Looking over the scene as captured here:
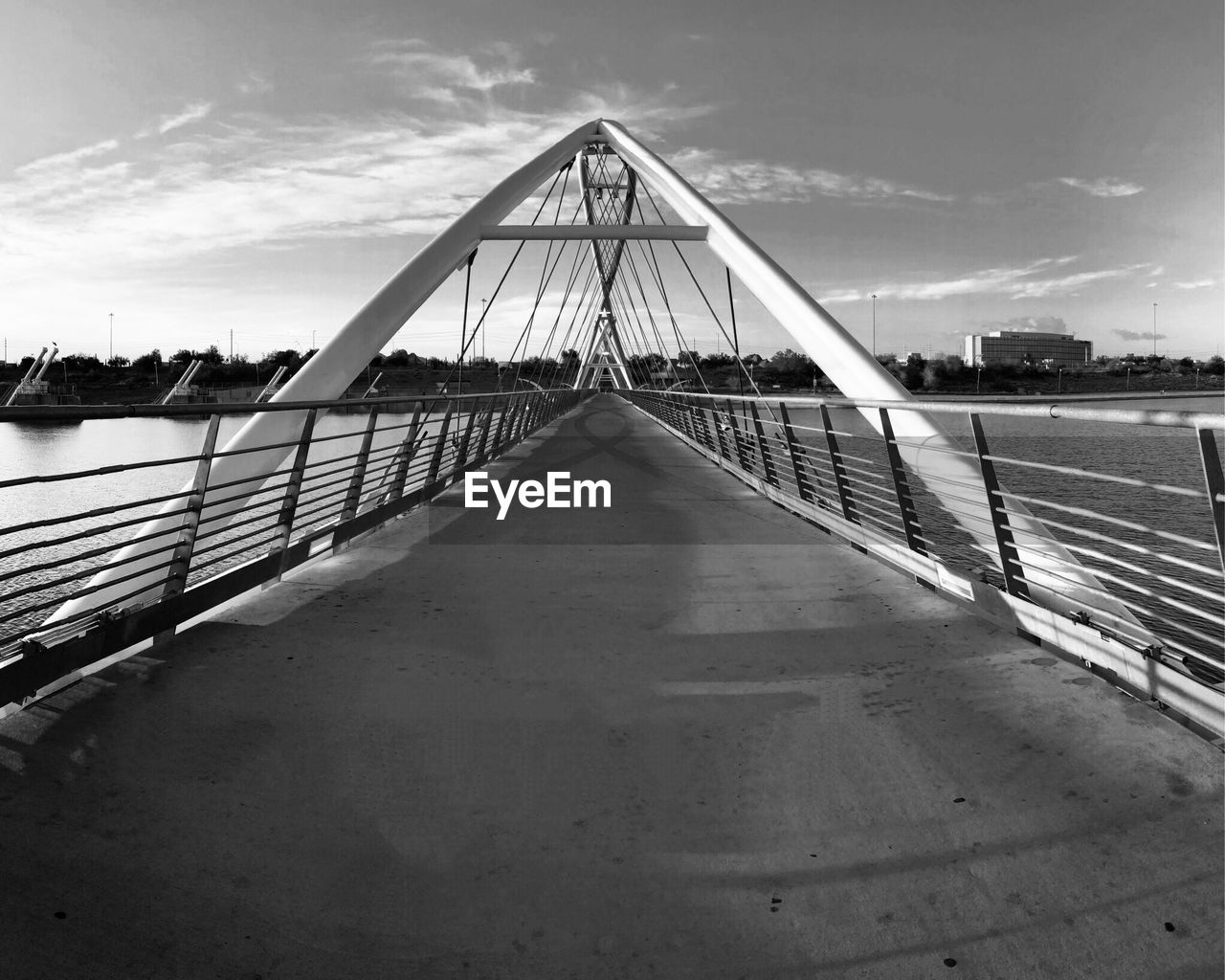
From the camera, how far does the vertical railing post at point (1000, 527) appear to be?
12.8ft

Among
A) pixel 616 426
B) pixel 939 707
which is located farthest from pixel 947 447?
pixel 616 426

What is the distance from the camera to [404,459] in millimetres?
7727

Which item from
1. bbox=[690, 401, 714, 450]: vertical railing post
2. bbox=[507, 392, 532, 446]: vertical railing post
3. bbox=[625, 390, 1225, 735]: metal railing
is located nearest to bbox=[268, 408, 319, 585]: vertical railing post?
bbox=[625, 390, 1225, 735]: metal railing

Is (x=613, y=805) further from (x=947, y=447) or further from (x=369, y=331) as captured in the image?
(x=369, y=331)

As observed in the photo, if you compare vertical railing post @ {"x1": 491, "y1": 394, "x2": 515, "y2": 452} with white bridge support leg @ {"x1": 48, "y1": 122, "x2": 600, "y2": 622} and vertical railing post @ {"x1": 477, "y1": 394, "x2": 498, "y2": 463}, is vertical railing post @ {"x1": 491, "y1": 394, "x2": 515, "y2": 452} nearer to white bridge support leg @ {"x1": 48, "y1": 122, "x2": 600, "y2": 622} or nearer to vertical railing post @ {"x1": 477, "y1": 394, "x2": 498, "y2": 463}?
Result: vertical railing post @ {"x1": 477, "y1": 394, "x2": 498, "y2": 463}

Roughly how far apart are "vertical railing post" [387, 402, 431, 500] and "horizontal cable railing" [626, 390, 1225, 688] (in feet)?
10.9

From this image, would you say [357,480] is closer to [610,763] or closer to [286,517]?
[286,517]

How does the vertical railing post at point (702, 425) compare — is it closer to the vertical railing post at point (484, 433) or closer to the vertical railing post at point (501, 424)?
the vertical railing post at point (501, 424)

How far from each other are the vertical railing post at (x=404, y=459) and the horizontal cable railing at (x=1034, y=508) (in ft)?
10.9

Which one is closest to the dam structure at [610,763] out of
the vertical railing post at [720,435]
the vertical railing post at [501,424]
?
the vertical railing post at [720,435]

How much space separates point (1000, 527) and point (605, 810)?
250 cm

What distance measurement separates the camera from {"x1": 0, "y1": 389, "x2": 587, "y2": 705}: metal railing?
2.87 m

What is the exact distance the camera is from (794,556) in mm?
5809

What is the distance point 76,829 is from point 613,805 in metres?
1.36
